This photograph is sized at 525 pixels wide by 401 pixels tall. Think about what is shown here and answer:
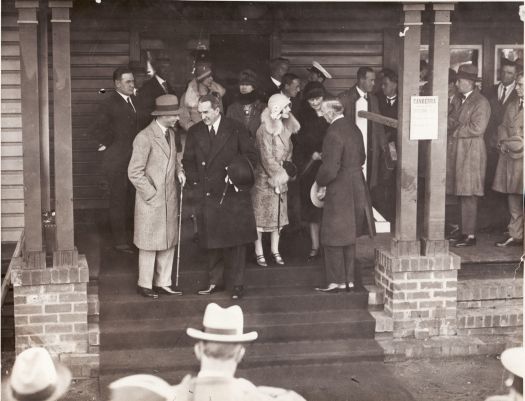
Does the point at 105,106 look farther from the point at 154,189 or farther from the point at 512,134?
the point at 512,134

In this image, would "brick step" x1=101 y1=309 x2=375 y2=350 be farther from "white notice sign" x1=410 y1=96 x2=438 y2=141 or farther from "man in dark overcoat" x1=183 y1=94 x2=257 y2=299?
"white notice sign" x1=410 y1=96 x2=438 y2=141

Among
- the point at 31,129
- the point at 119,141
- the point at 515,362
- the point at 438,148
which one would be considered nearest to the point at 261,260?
the point at 119,141

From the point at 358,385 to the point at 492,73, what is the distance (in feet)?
15.2

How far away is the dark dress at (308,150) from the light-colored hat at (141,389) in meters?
2.33

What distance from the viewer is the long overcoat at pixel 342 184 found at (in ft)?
24.9

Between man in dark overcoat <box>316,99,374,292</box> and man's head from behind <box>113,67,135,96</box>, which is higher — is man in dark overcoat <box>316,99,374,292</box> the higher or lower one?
the lower one

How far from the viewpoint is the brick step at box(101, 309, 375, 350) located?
7102 mm

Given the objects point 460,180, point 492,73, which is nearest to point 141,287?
point 460,180

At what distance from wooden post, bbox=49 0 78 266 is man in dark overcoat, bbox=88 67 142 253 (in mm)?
1252

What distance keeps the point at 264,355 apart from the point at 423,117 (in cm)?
243

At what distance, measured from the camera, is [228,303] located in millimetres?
7426

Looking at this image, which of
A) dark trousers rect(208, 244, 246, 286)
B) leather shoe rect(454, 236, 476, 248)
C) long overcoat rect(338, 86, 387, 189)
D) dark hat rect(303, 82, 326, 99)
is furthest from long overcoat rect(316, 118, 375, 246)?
leather shoe rect(454, 236, 476, 248)

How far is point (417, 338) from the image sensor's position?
753 cm

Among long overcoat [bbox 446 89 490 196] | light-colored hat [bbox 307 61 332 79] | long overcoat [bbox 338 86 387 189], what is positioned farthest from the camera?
light-colored hat [bbox 307 61 332 79]
